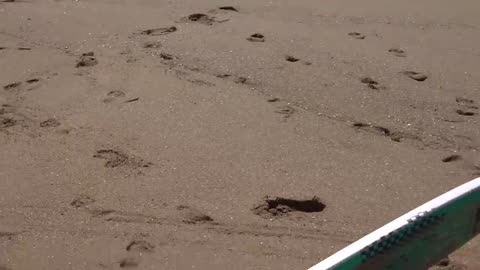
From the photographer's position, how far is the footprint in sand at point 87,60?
383 centimetres

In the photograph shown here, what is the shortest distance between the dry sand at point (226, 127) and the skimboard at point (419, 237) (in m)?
0.46

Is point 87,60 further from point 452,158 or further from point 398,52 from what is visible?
point 452,158

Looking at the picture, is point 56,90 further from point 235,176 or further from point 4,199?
point 235,176

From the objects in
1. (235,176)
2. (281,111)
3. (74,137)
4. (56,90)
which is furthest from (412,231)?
(56,90)

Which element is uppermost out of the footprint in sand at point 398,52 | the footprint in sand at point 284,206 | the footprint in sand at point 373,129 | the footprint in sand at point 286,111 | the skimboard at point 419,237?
the skimboard at point 419,237

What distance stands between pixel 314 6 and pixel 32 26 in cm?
178

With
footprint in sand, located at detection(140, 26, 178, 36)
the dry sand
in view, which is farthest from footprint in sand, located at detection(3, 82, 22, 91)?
footprint in sand, located at detection(140, 26, 178, 36)

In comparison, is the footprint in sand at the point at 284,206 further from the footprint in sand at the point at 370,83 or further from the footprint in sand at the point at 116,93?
the footprint in sand at the point at 116,93

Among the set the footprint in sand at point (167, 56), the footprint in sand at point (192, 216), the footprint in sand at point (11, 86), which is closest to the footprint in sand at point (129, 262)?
the footprint in sand at point (192, 216)

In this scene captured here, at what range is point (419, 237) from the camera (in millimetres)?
1807

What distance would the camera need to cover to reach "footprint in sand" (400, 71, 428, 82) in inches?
141

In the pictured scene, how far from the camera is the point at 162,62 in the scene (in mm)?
3820

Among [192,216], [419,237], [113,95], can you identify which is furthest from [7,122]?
[419,237]

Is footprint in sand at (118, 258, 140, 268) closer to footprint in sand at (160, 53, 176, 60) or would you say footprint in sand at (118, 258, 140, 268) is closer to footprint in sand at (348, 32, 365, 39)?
footprint in sand at (160, 53, 176, 60)
